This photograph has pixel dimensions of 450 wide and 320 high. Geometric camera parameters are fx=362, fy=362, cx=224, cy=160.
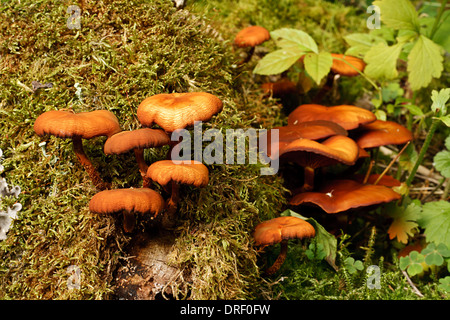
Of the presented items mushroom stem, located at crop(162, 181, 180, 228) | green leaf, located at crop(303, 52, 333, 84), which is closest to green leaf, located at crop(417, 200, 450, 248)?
green leaf, located at crop(303, 52, 333, 84)

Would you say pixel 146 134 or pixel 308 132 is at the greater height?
pixel 146 134

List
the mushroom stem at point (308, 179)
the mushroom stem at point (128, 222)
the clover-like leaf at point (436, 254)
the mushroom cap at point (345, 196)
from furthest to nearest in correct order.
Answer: the mushroom stem at point (308, 179) → the clover-like leaf at point (436, 254) → the mushroom cap at point (345, 196) → the mushroom stem at point (128, 222)

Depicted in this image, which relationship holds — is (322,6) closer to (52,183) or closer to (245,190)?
(245,190)

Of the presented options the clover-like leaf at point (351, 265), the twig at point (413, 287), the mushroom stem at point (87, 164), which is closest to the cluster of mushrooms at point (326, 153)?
the clover-like leaf at point (351, 265)

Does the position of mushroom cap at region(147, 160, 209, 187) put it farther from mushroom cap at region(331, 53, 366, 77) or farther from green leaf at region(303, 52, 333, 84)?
mushroom cap at region(331, 53, 366, 77)

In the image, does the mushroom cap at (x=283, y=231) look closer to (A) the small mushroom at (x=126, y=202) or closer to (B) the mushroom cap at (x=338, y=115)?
(A) the small mushroom at (x=126, y=202)

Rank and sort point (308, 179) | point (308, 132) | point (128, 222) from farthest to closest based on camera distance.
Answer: point (308, 179) < point (308, 132) < point (128, 222)

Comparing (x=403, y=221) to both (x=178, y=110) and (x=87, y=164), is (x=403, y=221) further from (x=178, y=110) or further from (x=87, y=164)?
(x=87, y=164)

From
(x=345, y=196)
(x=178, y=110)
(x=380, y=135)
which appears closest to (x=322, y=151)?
(x=345, y=196)
